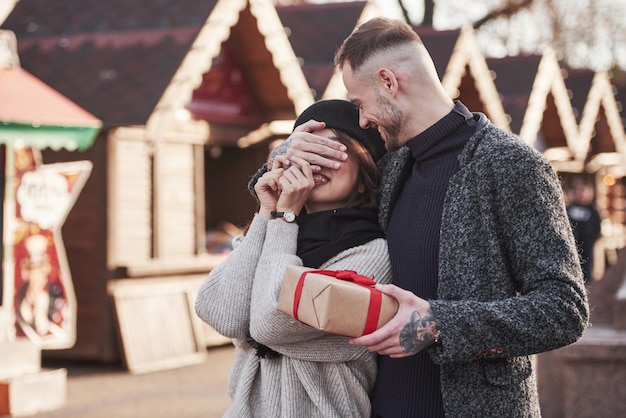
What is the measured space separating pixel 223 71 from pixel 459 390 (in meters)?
9.77

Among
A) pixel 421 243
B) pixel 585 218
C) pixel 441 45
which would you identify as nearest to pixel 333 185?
pixel 421 243

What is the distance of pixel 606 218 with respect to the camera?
22.6 m

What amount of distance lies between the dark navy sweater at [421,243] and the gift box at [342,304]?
26 cm

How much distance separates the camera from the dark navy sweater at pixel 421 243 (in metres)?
2.38

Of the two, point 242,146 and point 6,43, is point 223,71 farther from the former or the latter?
point 6,43

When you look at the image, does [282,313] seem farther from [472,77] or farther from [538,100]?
[538,100]

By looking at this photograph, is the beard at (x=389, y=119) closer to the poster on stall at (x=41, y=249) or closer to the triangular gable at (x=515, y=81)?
the poster on stall at (x=41, y=249)

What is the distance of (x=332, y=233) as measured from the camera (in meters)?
2.59

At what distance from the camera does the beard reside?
2.49 metres

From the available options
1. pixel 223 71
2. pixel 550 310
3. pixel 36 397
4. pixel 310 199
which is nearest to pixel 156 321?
pixel 36 397

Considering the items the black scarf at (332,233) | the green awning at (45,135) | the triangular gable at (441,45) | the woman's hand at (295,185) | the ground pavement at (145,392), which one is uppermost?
the triangular gable at (441,45)

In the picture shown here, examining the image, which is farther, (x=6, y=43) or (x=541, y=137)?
(x=541, y=137)

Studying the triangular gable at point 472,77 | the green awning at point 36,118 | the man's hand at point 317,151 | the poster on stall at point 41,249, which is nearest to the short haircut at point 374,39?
the man's hand at point 317,151

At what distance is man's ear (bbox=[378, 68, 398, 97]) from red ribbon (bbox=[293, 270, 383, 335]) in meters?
0.55
